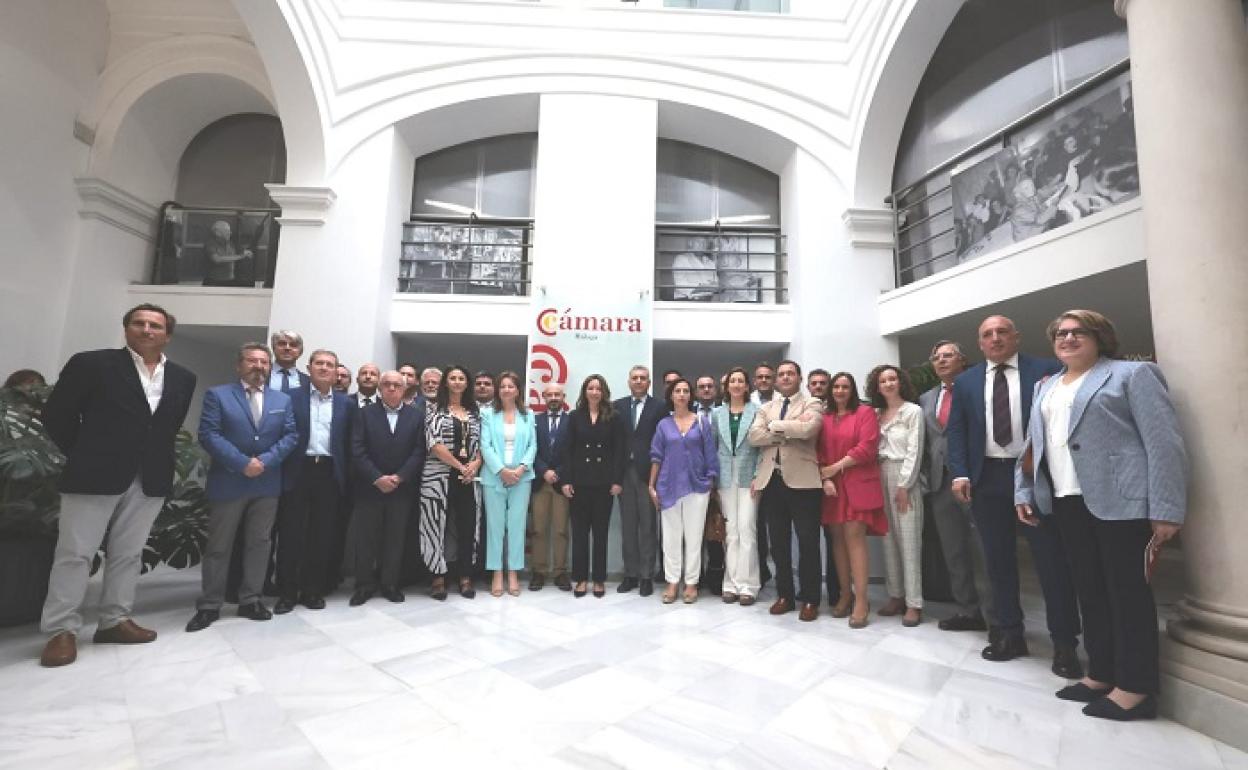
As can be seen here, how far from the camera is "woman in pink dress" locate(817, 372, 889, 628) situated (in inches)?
127

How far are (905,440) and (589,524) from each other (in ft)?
7.12

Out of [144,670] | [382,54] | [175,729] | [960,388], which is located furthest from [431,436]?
[382,54]

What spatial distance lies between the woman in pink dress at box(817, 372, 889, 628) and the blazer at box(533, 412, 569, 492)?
6.02ft

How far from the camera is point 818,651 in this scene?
8.87 feet

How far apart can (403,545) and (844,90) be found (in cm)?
692

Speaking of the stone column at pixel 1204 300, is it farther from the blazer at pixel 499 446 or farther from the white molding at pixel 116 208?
the white molding at pixel 116 208

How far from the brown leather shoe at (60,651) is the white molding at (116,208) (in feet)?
19.1

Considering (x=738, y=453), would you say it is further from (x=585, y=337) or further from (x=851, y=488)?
(x=585, y=337)

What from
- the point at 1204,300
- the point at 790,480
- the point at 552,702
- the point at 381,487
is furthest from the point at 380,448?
the point at 1204,300

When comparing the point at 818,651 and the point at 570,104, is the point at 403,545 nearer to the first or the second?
the point at 818,651

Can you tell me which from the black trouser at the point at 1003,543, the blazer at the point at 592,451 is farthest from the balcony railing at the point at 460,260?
the black trouser at the point at 1003,543

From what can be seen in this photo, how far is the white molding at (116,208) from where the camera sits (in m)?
6.03

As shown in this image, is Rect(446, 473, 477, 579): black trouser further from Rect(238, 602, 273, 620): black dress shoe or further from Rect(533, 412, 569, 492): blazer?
Rect(238, 602, 273, 620): black dress shoe

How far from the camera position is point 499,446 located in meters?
3.79
